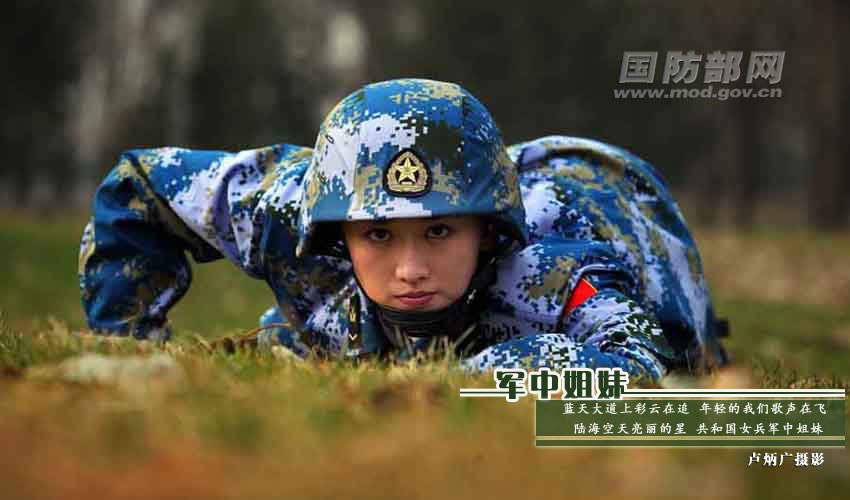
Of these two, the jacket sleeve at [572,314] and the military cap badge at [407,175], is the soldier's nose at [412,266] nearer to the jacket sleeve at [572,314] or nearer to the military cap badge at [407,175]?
the military cap badge at [407,175]

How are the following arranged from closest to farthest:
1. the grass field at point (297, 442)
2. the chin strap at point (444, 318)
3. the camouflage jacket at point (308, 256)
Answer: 1. the grass field at point (297, 442)
2. the chin strap at point (444, 318)
3. the camouflage jacket at point (308, 256)

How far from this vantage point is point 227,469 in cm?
155

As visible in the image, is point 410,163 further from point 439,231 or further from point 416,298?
point 416,298

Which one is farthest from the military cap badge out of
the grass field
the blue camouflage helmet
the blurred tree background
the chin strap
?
the blurred tree background

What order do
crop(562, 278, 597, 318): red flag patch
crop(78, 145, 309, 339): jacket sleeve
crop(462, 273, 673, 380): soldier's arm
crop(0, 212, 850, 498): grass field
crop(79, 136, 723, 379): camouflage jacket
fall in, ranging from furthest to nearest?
1. crop(78, 145, 309, 339): jacket sleeve
2. crop(79, 136, 723, 379): camouflage jacket
3. crop(562, 278, 597, 318): red flag patch
4. crop(462, 273, 673, 380): soldier's arm
5. crop(0, 212, 850, 498): grass field

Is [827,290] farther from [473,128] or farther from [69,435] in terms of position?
[69,435]

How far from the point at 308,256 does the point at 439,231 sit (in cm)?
85

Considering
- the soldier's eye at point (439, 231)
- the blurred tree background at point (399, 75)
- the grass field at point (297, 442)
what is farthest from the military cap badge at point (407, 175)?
the blurred tree background at point (399, 75)

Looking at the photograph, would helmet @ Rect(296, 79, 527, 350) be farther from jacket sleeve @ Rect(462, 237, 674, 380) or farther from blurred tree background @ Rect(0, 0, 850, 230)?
blurred tree background @ Rect(0, 0, 850, 230)

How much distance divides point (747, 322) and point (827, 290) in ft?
8.73

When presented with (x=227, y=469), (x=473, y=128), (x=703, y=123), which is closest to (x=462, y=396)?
(x=227, y=469)

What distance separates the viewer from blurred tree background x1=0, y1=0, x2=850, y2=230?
17.3 metres

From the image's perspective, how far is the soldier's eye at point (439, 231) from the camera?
293 cm

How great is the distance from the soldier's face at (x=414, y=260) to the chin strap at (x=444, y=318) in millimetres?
94
